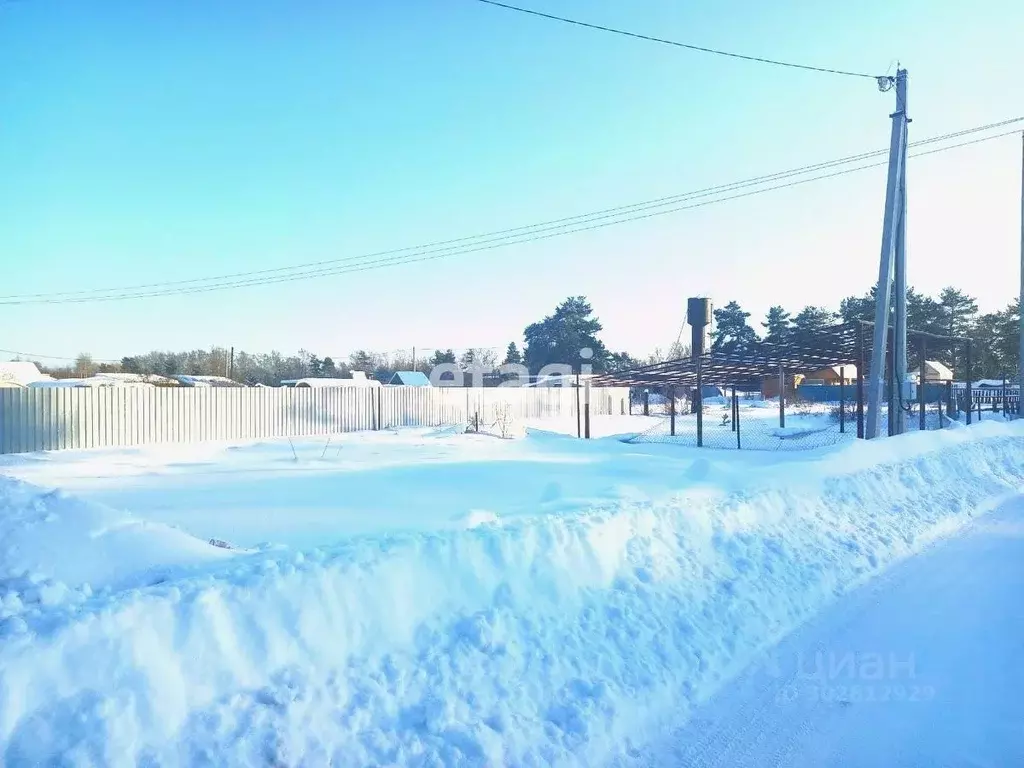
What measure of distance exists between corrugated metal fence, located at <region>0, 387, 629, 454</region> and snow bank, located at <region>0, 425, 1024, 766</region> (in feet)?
53.6

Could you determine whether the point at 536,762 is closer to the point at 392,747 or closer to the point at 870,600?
the point at 392,747

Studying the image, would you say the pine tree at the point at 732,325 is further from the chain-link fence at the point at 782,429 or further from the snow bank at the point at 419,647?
the snow bank at the point at 419,647

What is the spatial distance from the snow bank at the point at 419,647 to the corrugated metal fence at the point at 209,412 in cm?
1633

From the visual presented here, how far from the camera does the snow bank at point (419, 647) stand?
9.84 feet

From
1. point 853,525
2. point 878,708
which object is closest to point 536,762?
point 878,708

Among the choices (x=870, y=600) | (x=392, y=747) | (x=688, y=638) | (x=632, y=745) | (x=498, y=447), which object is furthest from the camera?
(x=498, y=447)

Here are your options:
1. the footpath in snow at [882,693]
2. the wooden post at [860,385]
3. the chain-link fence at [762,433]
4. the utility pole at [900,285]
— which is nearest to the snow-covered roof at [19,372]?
the chain-link fence at [762,433]

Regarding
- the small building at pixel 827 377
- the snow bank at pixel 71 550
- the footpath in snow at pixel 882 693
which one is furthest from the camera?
the small building at pixel 827 377

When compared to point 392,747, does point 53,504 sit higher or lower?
higher

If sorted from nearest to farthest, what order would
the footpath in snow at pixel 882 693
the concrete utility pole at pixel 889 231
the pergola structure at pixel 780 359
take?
the footpath in snow at pixel 882 693, the concrete utility pole at pixel 889 231, the pergola structure at pixel 780 359

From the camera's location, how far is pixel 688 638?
4770mm

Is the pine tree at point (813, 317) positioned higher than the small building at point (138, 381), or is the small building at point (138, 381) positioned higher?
the pine tree at point (813, 317)

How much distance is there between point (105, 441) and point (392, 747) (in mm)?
18997

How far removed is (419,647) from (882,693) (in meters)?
2.85
